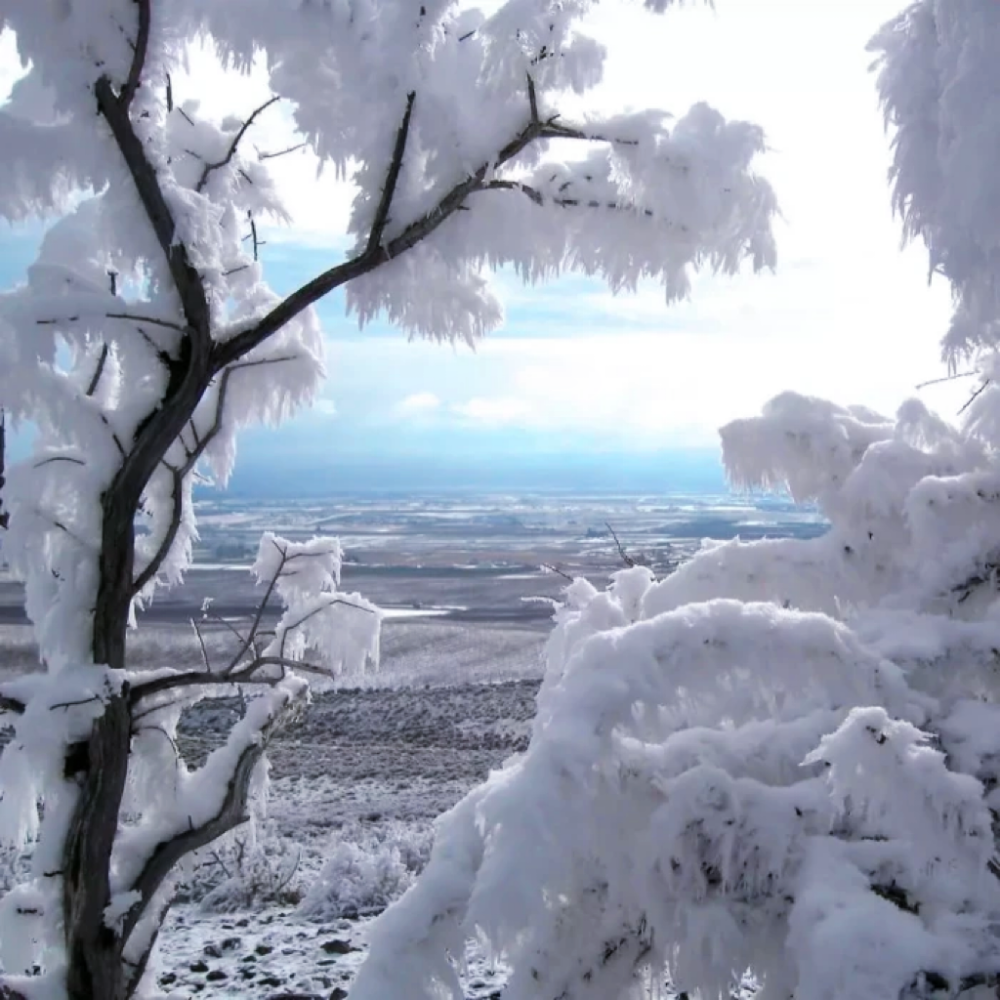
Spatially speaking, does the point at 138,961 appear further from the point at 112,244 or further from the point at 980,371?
the point at 980,371

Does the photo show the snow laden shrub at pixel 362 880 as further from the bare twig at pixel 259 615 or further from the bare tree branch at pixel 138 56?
the bare tree branch at pixel 138 56

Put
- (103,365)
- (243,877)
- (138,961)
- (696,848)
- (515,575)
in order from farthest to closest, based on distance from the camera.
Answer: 1. (515,575)
2. (243,877)
3. (103,365)
4. (138,961)
5. (696,848)

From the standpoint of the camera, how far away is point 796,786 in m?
2.19

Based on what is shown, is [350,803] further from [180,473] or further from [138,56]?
[138,56]

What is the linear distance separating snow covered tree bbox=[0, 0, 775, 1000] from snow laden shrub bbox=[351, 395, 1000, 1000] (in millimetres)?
1509

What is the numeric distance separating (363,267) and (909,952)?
2494 millimetres

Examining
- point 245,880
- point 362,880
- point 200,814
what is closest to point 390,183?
point 200,814

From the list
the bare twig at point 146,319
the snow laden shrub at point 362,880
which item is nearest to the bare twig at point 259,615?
the bare twig at point 146,319

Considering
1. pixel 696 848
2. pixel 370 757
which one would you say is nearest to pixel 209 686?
pixel 696 848

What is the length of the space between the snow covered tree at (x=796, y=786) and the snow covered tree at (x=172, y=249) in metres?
0.86

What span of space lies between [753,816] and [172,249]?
2.54 meters

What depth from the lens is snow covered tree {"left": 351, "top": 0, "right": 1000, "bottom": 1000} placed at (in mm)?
1871

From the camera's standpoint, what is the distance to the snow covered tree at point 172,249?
2.82 m

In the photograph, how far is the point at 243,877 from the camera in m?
8.67
